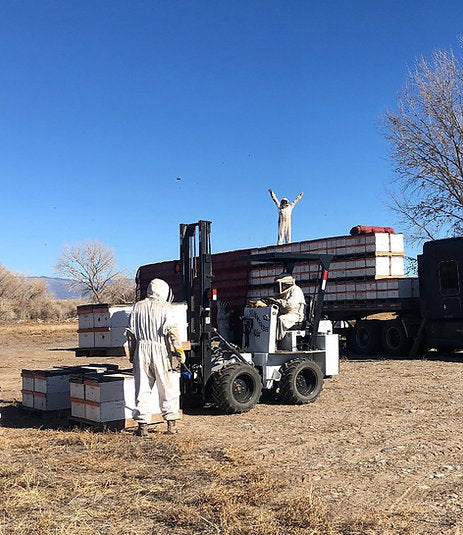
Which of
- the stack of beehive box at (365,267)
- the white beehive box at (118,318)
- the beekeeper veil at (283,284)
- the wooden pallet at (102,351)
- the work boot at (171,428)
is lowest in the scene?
the work boot at (171,428)

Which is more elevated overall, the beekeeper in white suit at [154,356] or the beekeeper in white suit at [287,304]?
the beekeeper in white suit at [287,304]

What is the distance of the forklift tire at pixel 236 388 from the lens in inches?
378

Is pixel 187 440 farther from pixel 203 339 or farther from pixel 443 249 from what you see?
pixel 443 249

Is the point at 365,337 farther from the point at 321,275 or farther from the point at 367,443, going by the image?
the point at 367,443

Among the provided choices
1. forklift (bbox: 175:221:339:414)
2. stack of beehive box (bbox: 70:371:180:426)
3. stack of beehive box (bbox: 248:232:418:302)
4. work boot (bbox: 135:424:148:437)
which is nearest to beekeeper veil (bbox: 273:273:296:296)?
forklift (bbox: 175:221:339:414)

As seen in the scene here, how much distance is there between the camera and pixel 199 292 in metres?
9.90

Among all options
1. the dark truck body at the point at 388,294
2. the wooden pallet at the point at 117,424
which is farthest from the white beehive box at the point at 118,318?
the dark truck body at the point at 388,294

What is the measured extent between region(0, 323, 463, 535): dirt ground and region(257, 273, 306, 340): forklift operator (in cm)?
135

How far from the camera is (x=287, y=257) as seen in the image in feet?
35.5

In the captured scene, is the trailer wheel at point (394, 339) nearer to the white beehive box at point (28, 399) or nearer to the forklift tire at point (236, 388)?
the forklift tire at point (236, 388)

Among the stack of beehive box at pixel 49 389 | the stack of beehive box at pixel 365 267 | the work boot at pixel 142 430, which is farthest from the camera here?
the stack of beehive box at pixel 365 267

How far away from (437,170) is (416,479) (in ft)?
73.3

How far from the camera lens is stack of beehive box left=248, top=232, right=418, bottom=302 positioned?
714 inches

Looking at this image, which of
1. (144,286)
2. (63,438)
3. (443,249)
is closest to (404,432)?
(63,438)
